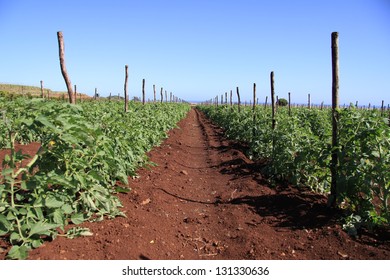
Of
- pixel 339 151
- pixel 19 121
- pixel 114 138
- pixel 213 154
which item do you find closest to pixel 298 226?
pixel 339 151

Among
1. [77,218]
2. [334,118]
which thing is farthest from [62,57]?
[334,118]

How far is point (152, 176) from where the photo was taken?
6445mm

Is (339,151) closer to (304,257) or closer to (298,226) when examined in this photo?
(298,226)

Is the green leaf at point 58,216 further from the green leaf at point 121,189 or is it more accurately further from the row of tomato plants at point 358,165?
the row of tomato plants at point 358,165

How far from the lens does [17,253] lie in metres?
2.72

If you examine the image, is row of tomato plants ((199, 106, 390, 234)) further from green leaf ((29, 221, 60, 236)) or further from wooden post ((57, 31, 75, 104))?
wooden post ((57, 31, 75, 104))

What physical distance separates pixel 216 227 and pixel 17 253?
2.55 metres

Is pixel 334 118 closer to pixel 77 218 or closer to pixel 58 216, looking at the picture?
pixel 77 218

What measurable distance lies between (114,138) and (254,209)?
8.05 ft

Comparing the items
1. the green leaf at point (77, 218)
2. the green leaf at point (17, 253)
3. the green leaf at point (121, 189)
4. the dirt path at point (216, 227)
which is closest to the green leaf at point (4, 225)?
the green leaf at point (17, 253)

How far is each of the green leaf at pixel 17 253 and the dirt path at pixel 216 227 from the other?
0.38ft

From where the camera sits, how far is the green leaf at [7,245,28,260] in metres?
2.72

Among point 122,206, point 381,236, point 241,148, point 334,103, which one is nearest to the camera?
point 381,236

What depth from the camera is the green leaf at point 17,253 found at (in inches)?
107
